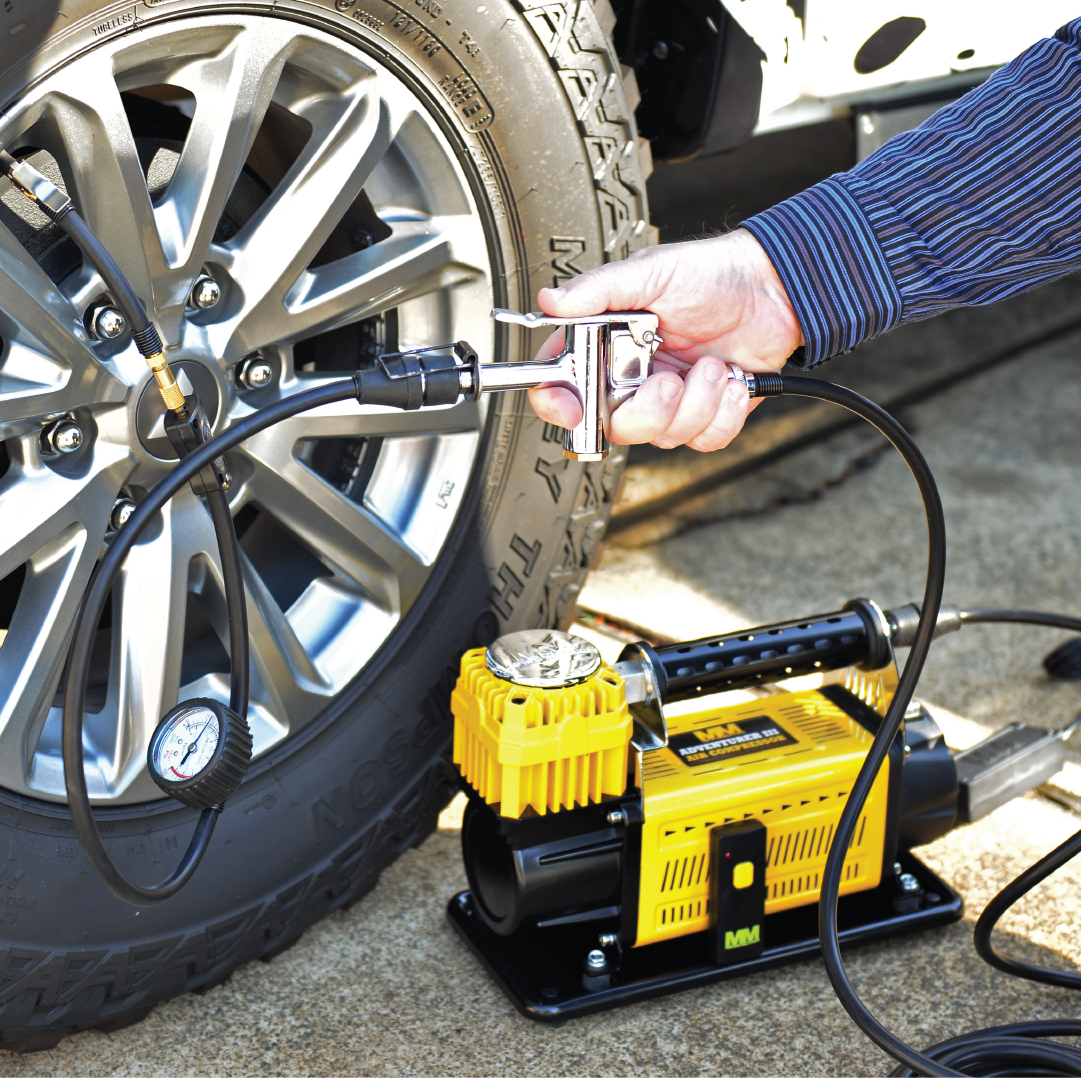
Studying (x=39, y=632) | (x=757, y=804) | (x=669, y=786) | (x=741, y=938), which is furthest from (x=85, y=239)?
(x=741, y=938)

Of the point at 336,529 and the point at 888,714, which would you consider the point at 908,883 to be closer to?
the point at 888,714

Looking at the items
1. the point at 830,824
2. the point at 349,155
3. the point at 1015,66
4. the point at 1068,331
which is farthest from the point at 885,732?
the point at 1068,331

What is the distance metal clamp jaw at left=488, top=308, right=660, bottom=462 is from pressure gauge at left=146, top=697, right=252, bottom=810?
0.42 meters

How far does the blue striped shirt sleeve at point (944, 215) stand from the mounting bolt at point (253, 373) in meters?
0.58

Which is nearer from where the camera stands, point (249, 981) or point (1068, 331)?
point (249, 981)

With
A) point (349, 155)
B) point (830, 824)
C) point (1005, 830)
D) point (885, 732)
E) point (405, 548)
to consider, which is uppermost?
point (349, 155)

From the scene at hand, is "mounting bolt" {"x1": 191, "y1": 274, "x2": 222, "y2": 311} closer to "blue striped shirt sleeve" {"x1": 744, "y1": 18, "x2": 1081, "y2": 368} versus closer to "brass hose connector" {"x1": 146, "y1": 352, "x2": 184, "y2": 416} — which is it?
"brass hose connector" {"x1": 146, "y1": 352, "x2": 184, "y2": 416}

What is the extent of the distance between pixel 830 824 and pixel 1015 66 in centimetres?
92

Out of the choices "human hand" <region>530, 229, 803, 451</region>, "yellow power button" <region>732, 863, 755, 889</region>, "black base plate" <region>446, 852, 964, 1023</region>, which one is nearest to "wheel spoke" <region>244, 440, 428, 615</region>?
"human hand" <region>530, 229, 803, 451</region>

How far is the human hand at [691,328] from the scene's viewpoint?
4.01ft

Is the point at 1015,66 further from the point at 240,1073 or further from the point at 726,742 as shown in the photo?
the point at 240,1073

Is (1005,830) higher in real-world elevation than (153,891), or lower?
lower

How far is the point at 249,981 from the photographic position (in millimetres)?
1539

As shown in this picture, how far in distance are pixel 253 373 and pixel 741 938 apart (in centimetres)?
90
